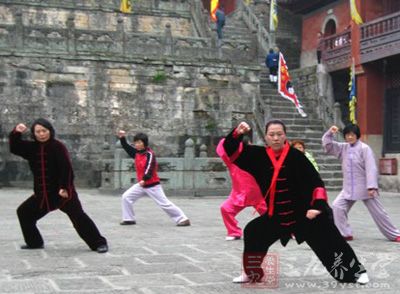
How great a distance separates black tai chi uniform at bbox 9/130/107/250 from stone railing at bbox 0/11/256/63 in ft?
39.0

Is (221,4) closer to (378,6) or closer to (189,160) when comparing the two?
(378,6)

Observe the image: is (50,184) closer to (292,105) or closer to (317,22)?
(292,105)

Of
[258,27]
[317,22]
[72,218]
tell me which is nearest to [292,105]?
[258,27]

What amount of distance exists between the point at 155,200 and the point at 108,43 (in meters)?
10.3

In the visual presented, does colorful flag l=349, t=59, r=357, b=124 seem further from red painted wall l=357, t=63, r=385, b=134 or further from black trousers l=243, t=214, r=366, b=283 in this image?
black trousers l=243, t=214, r=366, b=283

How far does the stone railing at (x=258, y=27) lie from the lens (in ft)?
74.3

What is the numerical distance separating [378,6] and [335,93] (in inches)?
144

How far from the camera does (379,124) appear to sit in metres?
20.0

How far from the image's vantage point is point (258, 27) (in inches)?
913

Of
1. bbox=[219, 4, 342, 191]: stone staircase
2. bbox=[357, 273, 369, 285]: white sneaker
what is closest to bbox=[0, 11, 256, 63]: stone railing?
bbox=[219, 4, 342, 191]: stone staircase

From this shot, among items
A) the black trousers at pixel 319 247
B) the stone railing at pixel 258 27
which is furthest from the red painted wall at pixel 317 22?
the black trousers at pixel 319 247

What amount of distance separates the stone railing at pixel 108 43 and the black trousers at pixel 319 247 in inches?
559

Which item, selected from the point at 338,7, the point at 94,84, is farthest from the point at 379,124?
the point at 94,84

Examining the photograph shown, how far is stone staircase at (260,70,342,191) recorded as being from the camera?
18.2 metres
